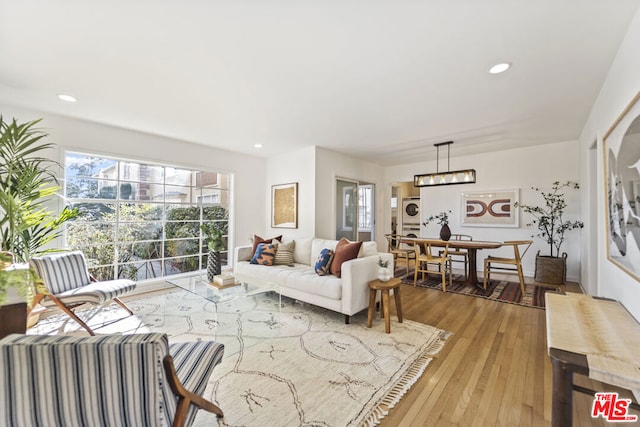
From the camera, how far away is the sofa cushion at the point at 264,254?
3.92 m

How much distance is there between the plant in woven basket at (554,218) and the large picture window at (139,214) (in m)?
5.91

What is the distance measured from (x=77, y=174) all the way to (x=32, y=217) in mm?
1132

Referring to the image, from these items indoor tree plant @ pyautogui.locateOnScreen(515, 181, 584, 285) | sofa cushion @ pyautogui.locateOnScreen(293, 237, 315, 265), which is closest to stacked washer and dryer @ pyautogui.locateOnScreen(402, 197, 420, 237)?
indoor tree plant @ pyautogui.locateOnScreen(515, 181, 584, 285)

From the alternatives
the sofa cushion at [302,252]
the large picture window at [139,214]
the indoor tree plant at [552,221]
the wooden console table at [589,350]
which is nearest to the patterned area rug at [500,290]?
the indoor tree plant at [552,221]

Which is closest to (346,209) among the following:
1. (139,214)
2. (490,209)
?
(490,209)

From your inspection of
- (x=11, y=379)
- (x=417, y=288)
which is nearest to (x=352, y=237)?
(x=417, y=288)

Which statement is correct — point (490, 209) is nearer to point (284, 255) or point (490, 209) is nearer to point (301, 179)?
point (301, 179)

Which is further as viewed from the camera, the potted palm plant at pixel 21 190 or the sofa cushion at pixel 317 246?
the sofa cushion at pixel 317 246

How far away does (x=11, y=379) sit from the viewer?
0.87m

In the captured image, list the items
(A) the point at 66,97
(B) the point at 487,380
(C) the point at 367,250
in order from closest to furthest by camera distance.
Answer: (B) the point at 487,380
(A) the point at 66,97
(C) the point at 367,250

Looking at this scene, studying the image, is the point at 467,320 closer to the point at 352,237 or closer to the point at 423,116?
the point at 423,116

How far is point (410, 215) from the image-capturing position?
315 inches

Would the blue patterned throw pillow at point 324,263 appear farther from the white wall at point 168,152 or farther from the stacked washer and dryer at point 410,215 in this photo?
the stacked washer and dryer at point 410,215

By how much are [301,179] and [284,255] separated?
162cm
